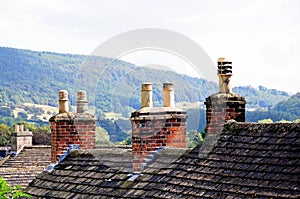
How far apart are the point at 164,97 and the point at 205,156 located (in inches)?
92.5

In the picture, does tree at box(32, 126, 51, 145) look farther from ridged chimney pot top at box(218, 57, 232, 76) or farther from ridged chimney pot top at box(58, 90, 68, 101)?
ridged chimney pot top at box(218, 57, 232, 76)

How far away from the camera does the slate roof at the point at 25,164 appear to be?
24.9 m

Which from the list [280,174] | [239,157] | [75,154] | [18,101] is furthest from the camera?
[18,101]

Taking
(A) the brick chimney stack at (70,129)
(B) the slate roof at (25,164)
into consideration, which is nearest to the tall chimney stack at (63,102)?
(A) the brick chimney stack at (70,129)

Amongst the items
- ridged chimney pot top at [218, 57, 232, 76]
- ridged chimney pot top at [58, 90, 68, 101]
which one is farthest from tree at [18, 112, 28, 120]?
ridged chimney pot top at [218, 57, 232, 76]

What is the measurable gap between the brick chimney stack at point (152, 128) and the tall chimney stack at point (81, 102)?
3558 millimetres

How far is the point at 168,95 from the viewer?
14820mm

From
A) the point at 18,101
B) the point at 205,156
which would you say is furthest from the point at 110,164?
the point at 18,101

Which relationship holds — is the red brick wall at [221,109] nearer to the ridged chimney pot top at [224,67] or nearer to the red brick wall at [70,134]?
the ridged chimney pot top at [224,67]

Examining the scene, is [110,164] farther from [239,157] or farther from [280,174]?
[280,174]

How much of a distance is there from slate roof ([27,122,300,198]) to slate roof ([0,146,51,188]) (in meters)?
9.80

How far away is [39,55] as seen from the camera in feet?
340

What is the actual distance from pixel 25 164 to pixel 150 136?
17110mm

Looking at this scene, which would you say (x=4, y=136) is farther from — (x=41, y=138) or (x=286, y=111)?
(x=286, y=111)
